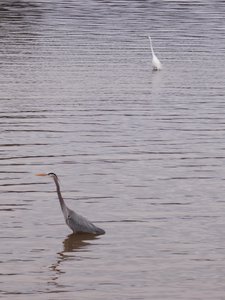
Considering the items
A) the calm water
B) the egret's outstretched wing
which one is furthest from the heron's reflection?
the egret's outstretched wing

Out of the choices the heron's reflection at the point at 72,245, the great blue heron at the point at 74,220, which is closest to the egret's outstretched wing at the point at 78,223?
the great blue heron at the point at 74,220

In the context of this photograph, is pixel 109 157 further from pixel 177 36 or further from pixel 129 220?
pixel 177 36

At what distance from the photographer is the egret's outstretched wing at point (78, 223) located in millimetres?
14152

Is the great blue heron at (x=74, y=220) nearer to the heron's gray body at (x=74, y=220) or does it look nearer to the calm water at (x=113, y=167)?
the heron's gray body at (x=74, y=220)

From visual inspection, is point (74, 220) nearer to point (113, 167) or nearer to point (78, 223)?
point (78, 223)

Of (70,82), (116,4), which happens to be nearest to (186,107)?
(70,82)

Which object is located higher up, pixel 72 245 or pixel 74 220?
pixel 74 220

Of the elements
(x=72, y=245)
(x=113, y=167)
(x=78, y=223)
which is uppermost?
(x=78, y=223)

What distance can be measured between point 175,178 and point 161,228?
299 cm

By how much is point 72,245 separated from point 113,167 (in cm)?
432

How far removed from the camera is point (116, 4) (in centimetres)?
5444

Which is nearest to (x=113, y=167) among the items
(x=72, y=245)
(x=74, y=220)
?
(x=74, y=220)

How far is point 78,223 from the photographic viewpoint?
1417 centimetres

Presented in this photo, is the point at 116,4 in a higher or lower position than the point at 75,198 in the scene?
lower
